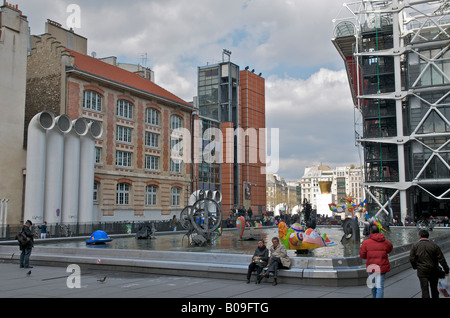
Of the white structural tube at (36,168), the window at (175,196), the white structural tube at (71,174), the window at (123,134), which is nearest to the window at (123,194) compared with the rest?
the window at (123,134)

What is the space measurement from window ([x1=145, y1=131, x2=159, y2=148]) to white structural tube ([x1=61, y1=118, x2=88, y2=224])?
1178cm

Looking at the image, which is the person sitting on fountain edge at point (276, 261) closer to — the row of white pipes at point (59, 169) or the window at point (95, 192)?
the row of white pipes at point (59, 169)

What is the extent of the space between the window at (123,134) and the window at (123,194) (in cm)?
470

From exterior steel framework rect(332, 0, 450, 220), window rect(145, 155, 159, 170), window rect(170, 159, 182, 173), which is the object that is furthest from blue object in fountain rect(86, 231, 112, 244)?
exterior steel framework rect(332, 0, 450, 220)

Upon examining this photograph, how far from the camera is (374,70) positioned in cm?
5581

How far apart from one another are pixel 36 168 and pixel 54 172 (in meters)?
1.53

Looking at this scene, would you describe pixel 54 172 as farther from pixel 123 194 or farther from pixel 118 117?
pixel 118 117

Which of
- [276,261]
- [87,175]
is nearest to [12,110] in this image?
[87,175]

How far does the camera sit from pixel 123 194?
44375mm

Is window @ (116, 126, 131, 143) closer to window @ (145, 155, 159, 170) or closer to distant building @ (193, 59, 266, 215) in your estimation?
window @ (145, 155, 159, 170)

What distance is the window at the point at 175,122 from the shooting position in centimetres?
5172

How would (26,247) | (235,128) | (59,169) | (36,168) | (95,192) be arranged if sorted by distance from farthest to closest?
(235,128) → (95,192) → (59,169) → (36,168) → (26,247)

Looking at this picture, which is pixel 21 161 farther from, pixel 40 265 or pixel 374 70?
pixel 374 70

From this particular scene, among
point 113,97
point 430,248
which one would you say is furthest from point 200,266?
point 113,97
